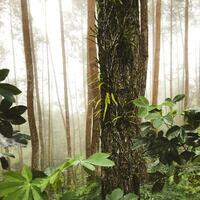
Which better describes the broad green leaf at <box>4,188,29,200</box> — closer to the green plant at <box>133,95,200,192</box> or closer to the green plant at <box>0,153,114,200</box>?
the green plant at <box>0,153,114,200</box>

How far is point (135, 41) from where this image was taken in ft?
6.66

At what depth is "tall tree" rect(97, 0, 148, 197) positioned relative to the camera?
1952 millimetres

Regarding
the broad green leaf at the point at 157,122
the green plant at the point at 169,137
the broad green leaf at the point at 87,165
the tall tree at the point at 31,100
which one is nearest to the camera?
the broad green leaf at the point at 87,165

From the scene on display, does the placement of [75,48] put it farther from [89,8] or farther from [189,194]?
[189,194]

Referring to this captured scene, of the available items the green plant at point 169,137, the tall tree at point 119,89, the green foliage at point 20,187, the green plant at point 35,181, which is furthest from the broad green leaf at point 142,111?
the green foliage at point 20,187

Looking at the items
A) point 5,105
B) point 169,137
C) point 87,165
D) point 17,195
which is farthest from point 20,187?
point 169,137

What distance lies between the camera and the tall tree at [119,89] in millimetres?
1952

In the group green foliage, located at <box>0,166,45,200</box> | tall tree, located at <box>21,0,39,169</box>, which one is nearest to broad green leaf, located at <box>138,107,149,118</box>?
green foliage, located at <box>0,166,45,200</box>

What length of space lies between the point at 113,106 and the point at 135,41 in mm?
394

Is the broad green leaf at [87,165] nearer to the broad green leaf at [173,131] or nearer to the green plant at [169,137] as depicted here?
the green plant at [169,137]

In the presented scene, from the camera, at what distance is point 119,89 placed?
1.97m

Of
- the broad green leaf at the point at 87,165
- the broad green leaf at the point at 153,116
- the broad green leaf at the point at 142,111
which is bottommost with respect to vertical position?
the broad green leaf at the point at 87,165

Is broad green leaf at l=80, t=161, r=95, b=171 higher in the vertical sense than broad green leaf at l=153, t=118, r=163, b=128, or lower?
lower

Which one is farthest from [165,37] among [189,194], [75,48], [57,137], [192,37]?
[189,194]
